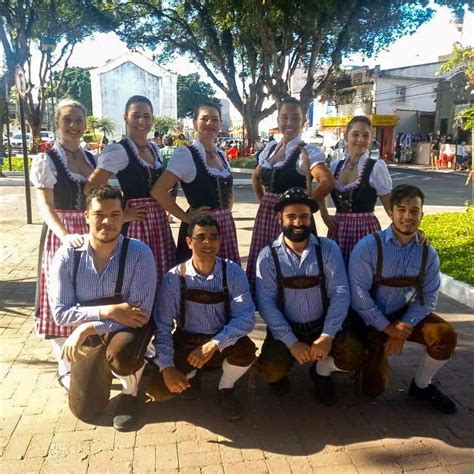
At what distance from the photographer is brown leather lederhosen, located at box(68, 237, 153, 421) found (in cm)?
297

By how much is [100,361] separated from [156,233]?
A: 3.45 feet

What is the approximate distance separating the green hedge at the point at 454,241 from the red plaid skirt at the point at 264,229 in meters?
2.79

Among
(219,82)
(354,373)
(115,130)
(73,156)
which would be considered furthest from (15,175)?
(115,130)

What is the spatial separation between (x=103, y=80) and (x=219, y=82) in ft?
85.9

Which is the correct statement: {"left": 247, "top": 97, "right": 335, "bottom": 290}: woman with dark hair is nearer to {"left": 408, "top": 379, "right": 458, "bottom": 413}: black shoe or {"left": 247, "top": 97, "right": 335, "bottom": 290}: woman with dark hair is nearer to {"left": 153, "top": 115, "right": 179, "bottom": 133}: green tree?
{"left": 408, "top": 379, "right": 458, "bottom": 413}: black shoe

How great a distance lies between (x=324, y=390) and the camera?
3314mm

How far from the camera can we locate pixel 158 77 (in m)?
48.5

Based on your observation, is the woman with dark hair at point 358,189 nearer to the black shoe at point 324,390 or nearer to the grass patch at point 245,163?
the black shoe at point 324,390

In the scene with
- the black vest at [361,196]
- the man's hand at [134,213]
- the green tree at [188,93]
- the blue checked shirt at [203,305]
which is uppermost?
the green tree at [188,93]

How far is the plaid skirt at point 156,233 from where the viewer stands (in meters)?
3.62

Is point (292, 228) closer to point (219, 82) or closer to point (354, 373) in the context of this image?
point (354, 373)

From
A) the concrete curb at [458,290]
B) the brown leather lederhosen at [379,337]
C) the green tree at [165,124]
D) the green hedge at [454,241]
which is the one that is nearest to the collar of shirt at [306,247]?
the brown leather lederhosen at [379,337]

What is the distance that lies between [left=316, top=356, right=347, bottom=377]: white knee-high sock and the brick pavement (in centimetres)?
21

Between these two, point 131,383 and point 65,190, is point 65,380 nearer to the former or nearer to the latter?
point 131,383
